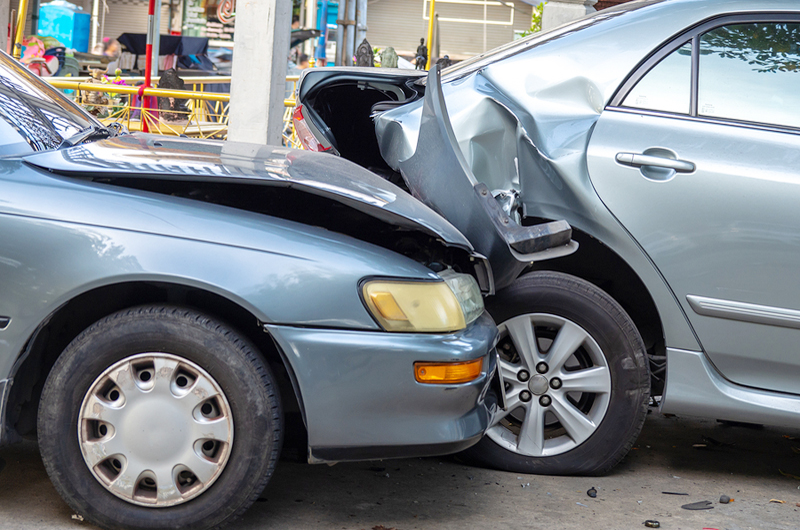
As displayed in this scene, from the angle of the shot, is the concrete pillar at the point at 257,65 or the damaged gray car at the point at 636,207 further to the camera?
the concrete pillar at the point at 257,65

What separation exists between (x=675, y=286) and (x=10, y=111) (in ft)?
7.79

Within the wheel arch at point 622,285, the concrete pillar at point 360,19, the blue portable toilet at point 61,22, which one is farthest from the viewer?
the blue portable toilet at point 61,22

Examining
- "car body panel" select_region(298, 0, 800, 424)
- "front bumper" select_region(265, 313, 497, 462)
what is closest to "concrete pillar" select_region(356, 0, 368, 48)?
"car body panel" select_region(298, 0, 800, 424)

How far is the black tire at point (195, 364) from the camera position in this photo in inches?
91.4

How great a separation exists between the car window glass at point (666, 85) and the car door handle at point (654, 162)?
22 centimetres

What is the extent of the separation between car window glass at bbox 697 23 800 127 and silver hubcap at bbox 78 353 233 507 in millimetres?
2062

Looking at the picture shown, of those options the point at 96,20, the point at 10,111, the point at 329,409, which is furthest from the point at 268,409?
the point at 96,20

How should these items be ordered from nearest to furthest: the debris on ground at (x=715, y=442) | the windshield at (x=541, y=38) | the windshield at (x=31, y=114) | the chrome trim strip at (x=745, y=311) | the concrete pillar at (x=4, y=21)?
the windshield at (x=31, y=114)
the chrome trim strip at (x=745, y=311)
the windshield at (x=541, y=38)
the debris on ground at (x=715, y=442)
the concrete pillar at (x=4, y=21)

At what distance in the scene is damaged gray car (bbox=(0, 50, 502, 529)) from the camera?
231 cm

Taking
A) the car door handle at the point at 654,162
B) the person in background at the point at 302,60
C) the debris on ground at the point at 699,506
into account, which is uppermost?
the person in background at the point at 302,60

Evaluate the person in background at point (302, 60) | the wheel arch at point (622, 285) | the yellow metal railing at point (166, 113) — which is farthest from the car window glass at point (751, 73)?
the person in background at point (302, 60)

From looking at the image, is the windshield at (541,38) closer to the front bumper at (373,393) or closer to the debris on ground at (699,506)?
the front bumper at (373,393)

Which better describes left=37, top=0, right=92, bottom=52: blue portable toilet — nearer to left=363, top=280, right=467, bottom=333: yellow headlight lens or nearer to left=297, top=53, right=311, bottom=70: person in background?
left=297, top=53, right=311, bottom=70: person in background

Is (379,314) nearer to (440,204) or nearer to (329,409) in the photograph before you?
(329,409)
